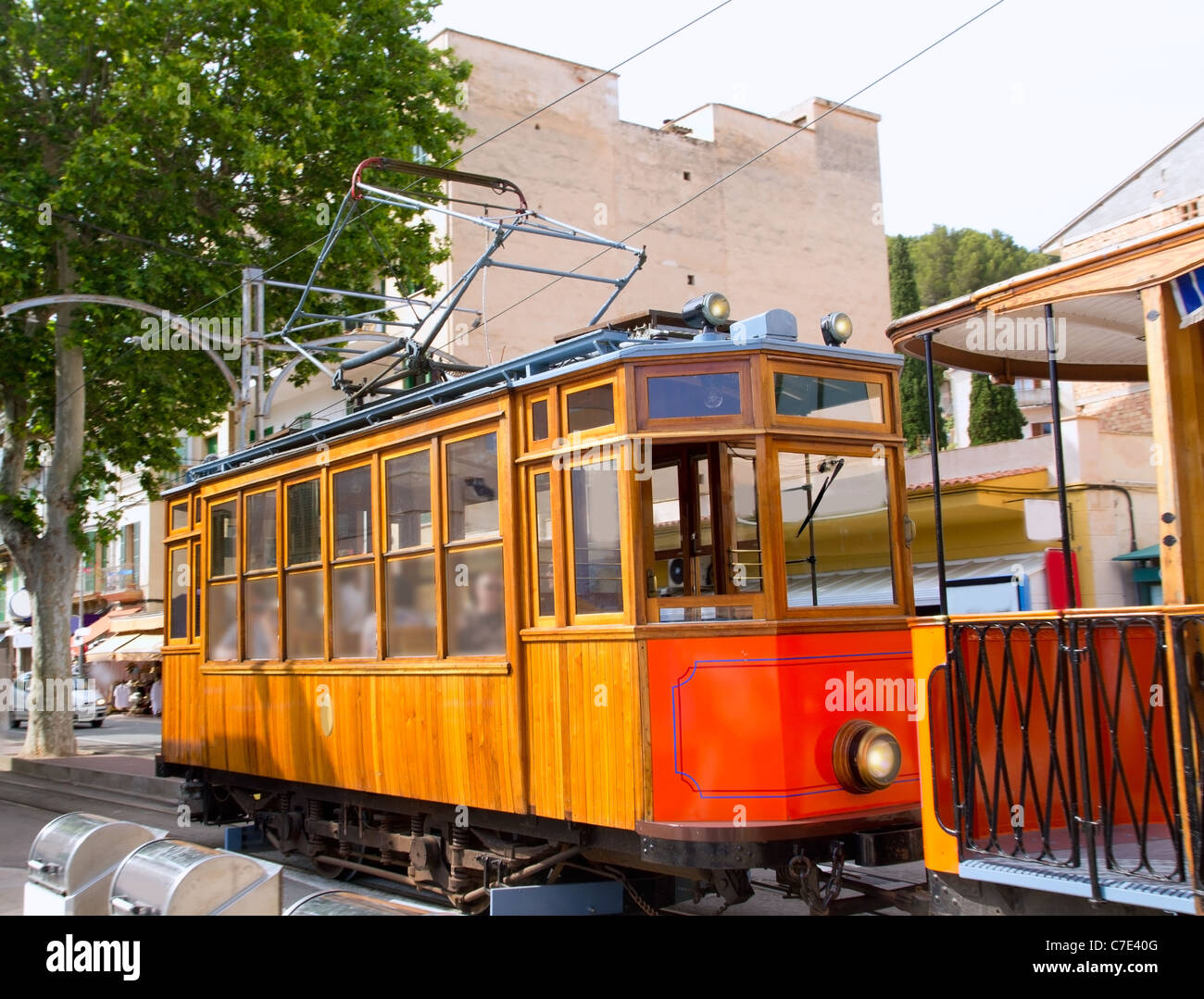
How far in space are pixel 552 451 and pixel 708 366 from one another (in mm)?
912

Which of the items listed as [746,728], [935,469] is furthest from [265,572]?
[935,469]

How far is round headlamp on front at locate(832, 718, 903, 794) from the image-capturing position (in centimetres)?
570

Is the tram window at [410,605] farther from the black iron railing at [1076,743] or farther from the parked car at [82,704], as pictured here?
the parked car at [82,704]

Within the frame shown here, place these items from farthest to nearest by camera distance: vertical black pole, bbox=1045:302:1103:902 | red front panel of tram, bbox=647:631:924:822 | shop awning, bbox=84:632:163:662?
shop awning, bbox=84:632:163:662, red front panel of tram, bbox=647:631:924:822, vertical black pole, bbox=1045:302:1103:902

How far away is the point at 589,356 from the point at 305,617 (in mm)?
3261

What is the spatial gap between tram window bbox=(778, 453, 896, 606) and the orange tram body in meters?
0.02

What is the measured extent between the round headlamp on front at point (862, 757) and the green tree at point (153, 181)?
12592mm

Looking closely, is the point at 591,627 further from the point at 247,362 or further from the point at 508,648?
the point at 247,362

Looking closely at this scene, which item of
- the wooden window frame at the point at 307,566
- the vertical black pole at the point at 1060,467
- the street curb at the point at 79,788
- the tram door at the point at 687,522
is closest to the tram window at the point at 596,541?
the tram door at the point at 687,522

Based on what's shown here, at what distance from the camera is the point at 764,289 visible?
97.0 feet

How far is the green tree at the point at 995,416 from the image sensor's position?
3053 centimetres

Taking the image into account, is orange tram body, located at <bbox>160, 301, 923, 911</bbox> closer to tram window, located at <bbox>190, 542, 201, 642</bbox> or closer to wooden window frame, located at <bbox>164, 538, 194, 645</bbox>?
tram window, located at <bbox>190, 542, 201, 642</bbox>

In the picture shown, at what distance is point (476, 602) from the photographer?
6691 millimetres

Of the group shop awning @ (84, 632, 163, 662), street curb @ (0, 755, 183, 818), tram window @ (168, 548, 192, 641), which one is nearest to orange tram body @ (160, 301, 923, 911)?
tram window @ (168, 548, 192, 641)
